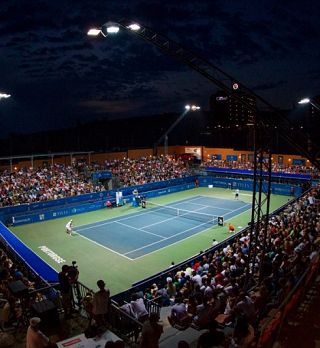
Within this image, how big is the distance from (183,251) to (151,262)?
2.76m

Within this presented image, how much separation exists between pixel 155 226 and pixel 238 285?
55.0 ft

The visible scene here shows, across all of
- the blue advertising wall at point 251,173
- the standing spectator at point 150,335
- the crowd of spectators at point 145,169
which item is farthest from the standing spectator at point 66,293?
the blue advertising wall at point 251,173

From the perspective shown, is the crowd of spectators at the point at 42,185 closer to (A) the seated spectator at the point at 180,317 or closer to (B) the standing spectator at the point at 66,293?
(B) the standing spectator at the point at 66,293

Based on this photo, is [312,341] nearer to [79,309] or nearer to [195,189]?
[79,309]

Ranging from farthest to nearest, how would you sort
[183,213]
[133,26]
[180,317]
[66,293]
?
[183,213] → [133,26] → [180,317] → [66,293]

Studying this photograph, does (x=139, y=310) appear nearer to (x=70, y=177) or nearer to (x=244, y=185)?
(x=70, y=177)

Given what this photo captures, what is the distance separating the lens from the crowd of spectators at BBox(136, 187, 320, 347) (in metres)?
8.51

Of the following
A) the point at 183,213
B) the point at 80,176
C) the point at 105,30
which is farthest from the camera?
the point at 80,176

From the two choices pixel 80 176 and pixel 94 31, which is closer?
pixel 94 31

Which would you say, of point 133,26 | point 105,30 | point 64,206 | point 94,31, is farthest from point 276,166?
point 94,31

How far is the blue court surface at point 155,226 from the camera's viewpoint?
25.1 m

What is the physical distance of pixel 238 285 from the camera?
1316 centimetres

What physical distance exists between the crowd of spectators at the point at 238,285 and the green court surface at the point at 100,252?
10.3 feet

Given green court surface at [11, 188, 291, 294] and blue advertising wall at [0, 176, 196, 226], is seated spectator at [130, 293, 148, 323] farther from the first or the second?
blue advertising wall at [0, 176, 196, 226]
